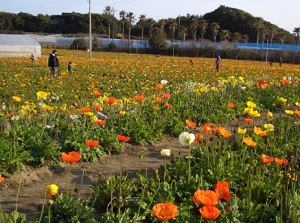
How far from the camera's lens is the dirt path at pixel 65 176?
170 inches

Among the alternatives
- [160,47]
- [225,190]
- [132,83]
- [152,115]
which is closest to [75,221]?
[225,190]

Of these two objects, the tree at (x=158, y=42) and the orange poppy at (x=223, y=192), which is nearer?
the orange poppy at (x=223, y=192)

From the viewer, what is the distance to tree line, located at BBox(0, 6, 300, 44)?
88.4 m

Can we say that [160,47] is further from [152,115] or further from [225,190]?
[225,190]

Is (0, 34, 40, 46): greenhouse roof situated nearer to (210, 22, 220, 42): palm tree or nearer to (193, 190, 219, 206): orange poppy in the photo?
(193, 190, 219, 206): orange poppy

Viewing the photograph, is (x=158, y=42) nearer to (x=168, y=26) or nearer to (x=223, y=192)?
(x=168, y=26)

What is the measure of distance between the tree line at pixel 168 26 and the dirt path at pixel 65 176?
7867cm

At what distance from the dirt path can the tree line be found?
78668mm

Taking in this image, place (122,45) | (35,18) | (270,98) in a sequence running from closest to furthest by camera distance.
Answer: (270,98)
(122,45)
(35,18)

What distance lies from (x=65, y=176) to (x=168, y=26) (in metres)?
88.6

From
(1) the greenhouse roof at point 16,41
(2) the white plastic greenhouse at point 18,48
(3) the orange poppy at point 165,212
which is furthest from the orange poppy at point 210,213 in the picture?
(1) the greenhouse roof at point 16,41

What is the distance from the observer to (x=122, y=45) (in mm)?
64938

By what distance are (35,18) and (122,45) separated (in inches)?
1645

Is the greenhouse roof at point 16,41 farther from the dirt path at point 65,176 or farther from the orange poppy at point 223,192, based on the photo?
the orange poppy at point 223,192
